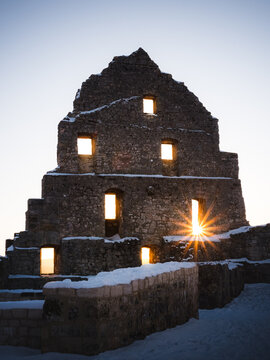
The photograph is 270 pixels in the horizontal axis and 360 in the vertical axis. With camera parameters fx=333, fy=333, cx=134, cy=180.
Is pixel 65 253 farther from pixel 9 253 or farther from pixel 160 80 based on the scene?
pixel 160 80

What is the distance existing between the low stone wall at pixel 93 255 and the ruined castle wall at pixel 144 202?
1.70ft

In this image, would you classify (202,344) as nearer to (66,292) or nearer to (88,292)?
(88,292)

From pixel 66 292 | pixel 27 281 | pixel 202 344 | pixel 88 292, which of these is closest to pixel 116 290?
pixel 88 292

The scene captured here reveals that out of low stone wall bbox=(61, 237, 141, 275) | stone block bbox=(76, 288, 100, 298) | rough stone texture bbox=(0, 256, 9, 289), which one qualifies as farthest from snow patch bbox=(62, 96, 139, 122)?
stone block bbox=(76, 288, 100, 298)

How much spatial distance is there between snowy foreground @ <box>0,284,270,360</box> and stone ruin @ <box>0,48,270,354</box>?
2.20m

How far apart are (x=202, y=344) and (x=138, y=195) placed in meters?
8.56

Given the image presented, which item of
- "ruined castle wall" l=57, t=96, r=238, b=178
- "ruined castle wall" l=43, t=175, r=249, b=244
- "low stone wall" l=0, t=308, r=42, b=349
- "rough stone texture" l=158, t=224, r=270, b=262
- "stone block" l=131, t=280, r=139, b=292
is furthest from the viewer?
"ruined castle wall" l=57, t=96, r=238, b=178

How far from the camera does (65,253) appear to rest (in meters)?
12.1

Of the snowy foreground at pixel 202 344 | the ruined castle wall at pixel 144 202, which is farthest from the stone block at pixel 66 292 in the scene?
the ruined castle wall at pixel 144 202

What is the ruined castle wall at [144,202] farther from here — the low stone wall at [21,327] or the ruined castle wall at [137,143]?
the low stone wall at [21,327]

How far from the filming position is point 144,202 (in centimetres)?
1376

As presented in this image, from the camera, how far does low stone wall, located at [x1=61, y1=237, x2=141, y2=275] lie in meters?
12.0

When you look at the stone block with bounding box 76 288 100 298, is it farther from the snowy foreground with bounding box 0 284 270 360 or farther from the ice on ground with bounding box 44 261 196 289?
the snowy foreground with bounding box 0 284 270 360

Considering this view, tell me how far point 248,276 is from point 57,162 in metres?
8.83
